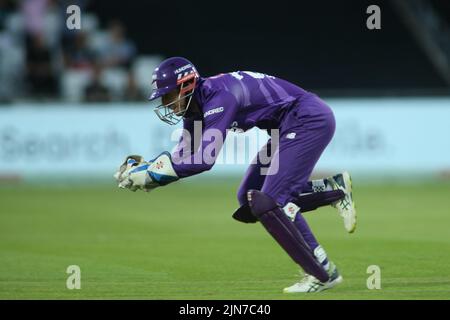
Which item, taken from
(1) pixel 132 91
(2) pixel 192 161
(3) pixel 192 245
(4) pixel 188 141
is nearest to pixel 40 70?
(1) pixel 132 91

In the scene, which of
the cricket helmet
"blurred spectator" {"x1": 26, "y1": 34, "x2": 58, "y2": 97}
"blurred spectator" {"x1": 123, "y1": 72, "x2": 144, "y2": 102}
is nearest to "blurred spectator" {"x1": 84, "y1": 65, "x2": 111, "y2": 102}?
"blurred spectator" {"x1": 123, "y1": 72, "x2": 144, "y2": 102}

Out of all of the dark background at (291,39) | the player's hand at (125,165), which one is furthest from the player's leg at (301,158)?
the dark background at (291,39)

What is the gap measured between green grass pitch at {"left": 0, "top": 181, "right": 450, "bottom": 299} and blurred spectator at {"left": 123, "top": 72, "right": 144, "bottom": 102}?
193cm

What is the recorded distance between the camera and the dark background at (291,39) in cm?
2161

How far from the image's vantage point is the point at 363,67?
21656 mm

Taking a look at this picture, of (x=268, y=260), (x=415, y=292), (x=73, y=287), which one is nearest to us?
(x=415, y=292)

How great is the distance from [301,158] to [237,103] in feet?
2.35

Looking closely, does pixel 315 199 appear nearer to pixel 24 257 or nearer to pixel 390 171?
pixel 24 257

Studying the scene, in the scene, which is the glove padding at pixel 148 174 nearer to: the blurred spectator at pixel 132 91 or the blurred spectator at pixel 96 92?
the blurred spectator at pixel 96 92

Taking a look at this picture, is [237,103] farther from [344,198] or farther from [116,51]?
[116,51]

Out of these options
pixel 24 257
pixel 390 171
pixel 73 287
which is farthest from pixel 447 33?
pixel 73 287

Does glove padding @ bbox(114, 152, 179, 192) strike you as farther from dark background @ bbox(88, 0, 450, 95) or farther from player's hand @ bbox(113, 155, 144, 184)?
dark background @ bbox(88, 0, 450, 95)

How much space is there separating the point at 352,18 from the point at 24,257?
13451 millimetres

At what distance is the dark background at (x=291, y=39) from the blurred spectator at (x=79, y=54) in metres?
1.81
